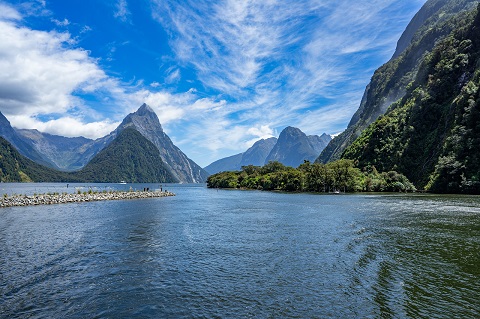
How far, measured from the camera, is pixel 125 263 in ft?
85.2

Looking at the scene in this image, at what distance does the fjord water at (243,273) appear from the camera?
16531mm

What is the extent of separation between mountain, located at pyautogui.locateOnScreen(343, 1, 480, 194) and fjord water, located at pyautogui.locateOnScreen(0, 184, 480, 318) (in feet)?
317

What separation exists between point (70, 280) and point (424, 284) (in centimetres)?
2570

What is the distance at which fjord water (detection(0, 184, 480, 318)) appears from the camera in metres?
16.5

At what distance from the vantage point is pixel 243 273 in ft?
74.7

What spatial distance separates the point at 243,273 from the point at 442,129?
170547mm

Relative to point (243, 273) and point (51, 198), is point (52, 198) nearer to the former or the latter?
point (51, 198)

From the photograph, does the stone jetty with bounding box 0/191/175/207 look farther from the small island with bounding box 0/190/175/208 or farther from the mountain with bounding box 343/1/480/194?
the mountain with bounding box 343/1/480/194

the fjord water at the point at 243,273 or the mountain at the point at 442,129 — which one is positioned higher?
the mountain at the point at 442,129

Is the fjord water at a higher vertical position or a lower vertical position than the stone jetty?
lower

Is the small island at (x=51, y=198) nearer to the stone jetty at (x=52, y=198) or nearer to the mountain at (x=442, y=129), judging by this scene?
the stone jetty at (x=52, y=198)

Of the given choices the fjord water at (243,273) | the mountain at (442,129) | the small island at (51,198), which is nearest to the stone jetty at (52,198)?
the small island at (51,198)

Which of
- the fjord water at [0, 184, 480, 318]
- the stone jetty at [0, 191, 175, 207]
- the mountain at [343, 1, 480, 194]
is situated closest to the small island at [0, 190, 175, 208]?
the stone jetty at [0, 191, 175, 207]

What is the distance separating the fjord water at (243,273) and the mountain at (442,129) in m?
96.5
